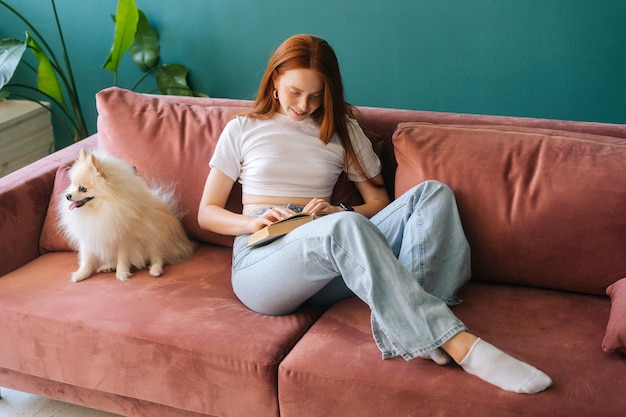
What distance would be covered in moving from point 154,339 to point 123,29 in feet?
5.70

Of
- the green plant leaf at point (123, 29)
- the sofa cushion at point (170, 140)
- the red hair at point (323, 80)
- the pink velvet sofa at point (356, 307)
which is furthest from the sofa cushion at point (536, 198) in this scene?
the green plant leaf at point (123, 29)

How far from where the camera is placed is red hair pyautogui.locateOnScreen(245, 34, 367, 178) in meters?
2.01

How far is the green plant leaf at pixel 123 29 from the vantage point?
3.05 metres

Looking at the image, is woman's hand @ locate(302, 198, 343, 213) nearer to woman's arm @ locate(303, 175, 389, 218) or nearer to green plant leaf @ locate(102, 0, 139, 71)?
woman's arm @ locate(303, 175, 389, 218)

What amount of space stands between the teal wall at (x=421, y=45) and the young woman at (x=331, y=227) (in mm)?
998

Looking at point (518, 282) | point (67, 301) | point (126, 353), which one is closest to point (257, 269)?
point (126, 353)

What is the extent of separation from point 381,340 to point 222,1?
2049 mm

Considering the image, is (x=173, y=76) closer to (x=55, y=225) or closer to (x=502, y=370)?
(x=55, y=225)

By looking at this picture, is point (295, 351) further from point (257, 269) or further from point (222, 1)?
point (222, 1)

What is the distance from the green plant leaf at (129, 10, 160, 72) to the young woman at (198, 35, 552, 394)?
4.41ft

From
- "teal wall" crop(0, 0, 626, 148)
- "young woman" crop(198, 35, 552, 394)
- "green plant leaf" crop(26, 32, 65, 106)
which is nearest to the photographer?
"young woman" crop(198, 35, 552, 394)

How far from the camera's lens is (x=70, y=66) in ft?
11.4

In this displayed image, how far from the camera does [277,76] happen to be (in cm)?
208

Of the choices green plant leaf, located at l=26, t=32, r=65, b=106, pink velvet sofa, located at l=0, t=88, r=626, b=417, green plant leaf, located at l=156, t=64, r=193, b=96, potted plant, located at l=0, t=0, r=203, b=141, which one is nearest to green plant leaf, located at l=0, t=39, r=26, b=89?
potted plant, located at l=0, t=0, r=203, b=141
